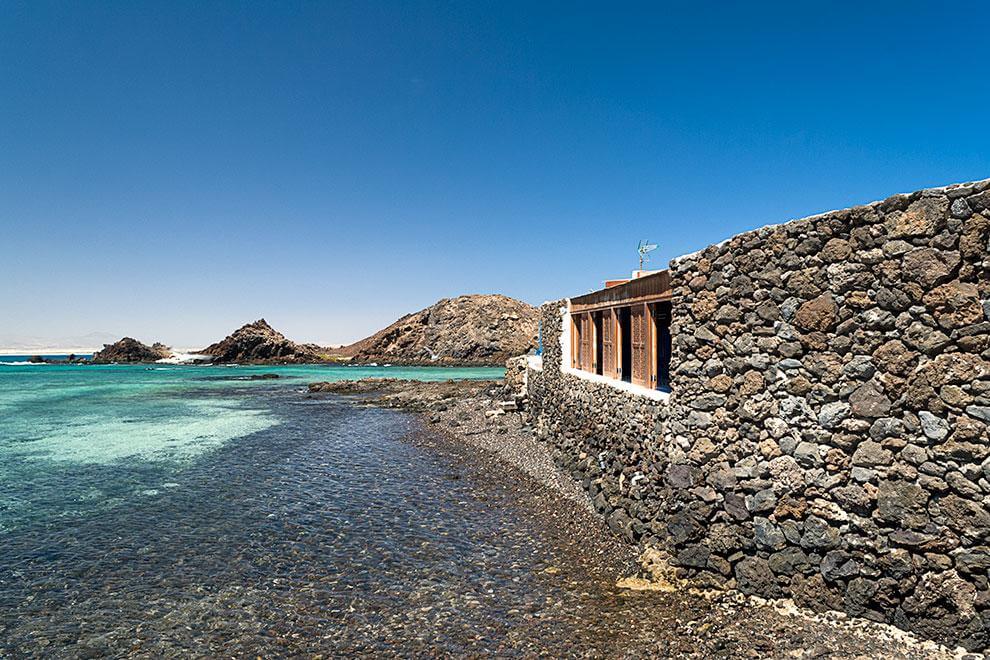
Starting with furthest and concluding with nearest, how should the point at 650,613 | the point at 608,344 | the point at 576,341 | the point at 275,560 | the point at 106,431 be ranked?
the point at 106,431
the point at 576,341
the point at 608,344
the point at 275,560
the point at 650,613

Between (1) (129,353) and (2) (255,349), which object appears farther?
(1) (129,353)

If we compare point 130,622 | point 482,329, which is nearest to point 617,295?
point 130,622

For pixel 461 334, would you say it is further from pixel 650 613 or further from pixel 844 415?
pixel 844 415

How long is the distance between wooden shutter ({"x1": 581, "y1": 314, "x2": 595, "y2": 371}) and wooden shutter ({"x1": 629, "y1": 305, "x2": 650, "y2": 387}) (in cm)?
406

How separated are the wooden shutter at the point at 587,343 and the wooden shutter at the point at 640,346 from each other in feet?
13.3

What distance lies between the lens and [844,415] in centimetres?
768

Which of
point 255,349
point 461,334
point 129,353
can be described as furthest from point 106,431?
point 129,353

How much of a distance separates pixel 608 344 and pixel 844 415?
891 cm

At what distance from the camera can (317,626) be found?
28.3ft

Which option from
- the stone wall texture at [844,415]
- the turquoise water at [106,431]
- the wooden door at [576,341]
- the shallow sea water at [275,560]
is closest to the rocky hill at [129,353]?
the turquoise water at [106,431]

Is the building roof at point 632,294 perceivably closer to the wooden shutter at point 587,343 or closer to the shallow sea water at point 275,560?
the wooden shutter at point 587,343

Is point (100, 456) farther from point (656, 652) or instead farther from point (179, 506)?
point (656, 652)

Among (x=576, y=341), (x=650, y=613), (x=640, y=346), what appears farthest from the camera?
(x=576, y=341)

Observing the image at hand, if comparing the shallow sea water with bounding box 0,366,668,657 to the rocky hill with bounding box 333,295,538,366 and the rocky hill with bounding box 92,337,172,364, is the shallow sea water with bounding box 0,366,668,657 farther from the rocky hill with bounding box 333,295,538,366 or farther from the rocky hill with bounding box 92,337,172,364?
the rocky hill with bounding box 92,337,172,364
